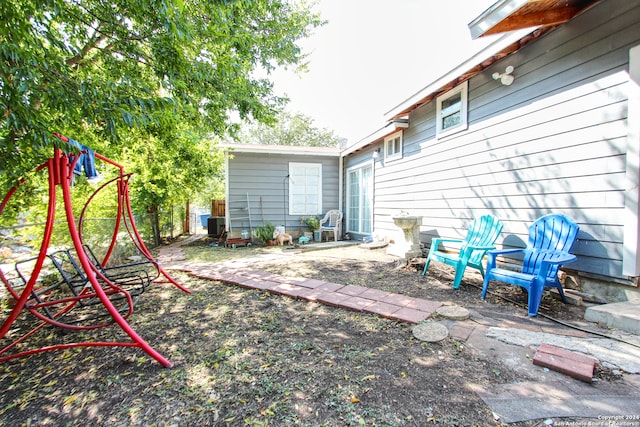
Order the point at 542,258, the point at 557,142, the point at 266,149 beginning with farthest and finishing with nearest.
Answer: the point at 266,149
the point at 557,142
the point at 542,258

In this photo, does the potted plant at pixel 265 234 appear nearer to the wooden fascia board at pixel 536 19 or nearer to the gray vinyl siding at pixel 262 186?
the gray vinyl siding at pixel 262 186

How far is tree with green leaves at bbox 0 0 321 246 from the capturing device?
1707 mm

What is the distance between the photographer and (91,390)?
1.62 m

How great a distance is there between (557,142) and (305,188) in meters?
6.09

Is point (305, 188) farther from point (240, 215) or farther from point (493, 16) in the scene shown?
point (493, 16)

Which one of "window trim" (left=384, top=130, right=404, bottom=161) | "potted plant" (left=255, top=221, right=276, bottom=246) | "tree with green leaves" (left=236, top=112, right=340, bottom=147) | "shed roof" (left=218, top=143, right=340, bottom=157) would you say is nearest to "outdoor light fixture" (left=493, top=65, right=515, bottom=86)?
"window trim" (left=384, top=130, right=404, bottom=161)

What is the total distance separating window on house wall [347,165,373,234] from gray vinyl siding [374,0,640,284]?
276 cm

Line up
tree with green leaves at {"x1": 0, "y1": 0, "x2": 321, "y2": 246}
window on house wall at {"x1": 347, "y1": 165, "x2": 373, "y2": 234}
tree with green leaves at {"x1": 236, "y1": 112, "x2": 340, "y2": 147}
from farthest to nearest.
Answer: tree with green leaves at {"x1": 236, "y1": 112, "x2": 340, "y2": 147}, window on house wall at {"x1": 347, "y1": 165, "x2": 373, "y2": 234}, tree with green leaves at {"x1": 0, "y1": 0, "x2": 321, "y2": 246}

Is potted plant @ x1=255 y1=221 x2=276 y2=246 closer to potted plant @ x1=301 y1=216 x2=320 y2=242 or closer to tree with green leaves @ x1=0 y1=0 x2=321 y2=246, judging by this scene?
potted plant @ x1=301 y1=216 x2=320 y2=242

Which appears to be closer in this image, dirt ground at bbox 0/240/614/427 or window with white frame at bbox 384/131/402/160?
dirt ground at bbox 0/240/614/427

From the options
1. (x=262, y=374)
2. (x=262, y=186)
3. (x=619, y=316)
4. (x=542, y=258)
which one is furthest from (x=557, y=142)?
(x=262, y=186)

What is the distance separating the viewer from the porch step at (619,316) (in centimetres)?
214

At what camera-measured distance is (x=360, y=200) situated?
793 cm

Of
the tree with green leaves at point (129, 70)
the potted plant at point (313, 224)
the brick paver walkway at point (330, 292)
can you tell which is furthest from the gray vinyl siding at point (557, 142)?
the potted plant at point (313, 224)
